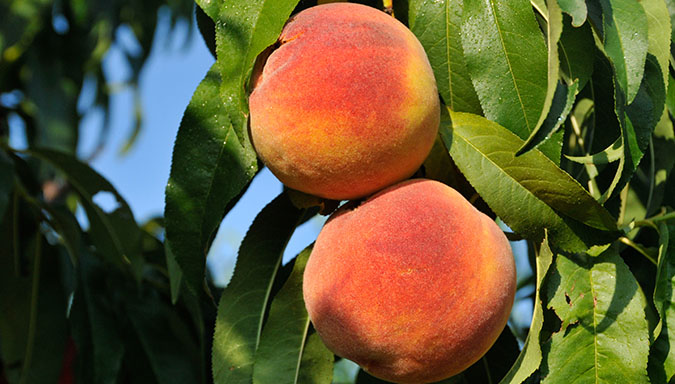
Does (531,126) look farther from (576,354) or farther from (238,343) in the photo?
(238,343)

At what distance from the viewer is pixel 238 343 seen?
107 centimetres

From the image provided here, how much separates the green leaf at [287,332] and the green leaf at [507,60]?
1.10ft

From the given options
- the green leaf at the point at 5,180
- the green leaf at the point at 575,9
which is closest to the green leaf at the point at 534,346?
the green leaf at the point at 575,9

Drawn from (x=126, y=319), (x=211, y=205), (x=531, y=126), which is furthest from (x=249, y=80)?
(x=126, y=319)

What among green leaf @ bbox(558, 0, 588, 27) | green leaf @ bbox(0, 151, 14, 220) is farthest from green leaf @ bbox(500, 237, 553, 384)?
green leaf @ bbox(0, 151, 14, 220)

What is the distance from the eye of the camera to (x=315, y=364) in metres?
1.04

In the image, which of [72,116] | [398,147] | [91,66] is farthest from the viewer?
[91,66]

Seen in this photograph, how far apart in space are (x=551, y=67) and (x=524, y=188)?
0.16 meters

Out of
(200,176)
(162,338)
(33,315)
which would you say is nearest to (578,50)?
(200,176)

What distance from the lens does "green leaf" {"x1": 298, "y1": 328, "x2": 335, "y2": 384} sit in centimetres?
104

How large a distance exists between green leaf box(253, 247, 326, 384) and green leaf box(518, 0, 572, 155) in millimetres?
399

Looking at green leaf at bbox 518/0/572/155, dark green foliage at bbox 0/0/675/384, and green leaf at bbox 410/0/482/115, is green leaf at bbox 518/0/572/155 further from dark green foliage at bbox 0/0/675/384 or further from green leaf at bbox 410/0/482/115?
green leaf at bbox 410/0/482/115

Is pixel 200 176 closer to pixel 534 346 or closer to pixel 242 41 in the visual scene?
pixel 242 41

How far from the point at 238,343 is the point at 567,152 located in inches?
23.0
